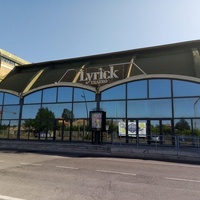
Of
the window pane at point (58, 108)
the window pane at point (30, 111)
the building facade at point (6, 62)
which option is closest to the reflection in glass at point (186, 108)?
the window pane at point (58, 108)

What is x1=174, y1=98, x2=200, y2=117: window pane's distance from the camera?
1766 centimetres

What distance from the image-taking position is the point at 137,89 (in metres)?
20.1

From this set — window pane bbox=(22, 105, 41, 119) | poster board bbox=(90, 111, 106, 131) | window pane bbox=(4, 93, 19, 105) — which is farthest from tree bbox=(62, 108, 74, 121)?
window pane bbox=(4, 93, 19, 105)

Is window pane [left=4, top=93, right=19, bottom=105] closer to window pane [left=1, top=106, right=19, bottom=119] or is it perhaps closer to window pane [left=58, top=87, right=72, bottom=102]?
window pane [left=1, top=106, right=19, bottom=119]

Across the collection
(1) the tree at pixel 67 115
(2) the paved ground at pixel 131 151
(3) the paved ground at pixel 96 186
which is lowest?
(3) the paved ground at pixel 96 186

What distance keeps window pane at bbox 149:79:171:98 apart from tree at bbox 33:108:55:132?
11.1 metres

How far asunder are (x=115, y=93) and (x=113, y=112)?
194 centimetres

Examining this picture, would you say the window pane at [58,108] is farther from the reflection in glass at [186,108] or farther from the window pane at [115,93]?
the reflection in glass at [186,108]

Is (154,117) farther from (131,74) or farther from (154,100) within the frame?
(131,74)

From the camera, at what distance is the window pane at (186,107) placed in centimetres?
1766

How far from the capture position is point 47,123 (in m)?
23.2

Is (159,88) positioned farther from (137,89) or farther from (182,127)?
(182,127)

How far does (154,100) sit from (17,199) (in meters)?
15.9

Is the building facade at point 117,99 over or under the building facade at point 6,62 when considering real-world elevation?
under
